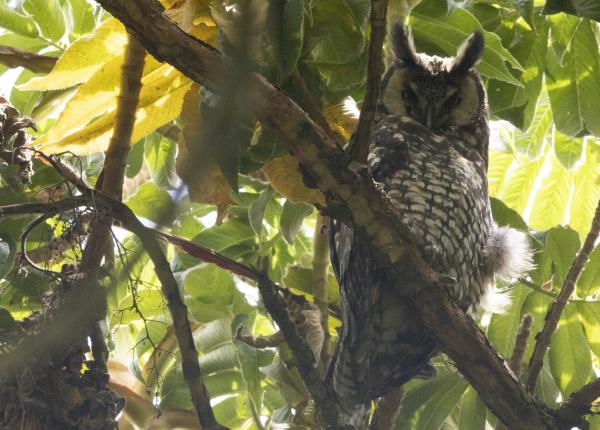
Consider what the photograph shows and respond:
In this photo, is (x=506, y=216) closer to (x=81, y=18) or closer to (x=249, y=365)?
(x=249, y=365)

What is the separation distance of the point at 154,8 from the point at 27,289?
1235 millimetres

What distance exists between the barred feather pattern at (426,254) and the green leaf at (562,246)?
28 centimetres

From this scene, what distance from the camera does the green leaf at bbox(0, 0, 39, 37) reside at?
2738 mm

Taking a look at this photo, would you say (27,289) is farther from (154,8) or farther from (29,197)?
(154,8)

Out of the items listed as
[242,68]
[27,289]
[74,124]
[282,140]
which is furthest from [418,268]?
[242,68]

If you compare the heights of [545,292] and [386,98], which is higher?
[386,98]

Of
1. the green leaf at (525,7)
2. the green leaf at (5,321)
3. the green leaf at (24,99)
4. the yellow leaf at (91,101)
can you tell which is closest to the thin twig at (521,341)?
the green leaf at (525,7)

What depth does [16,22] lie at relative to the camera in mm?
2750

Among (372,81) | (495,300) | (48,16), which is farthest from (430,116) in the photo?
(372,81)

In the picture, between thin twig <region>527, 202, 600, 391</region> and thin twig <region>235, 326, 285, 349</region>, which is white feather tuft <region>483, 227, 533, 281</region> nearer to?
thin twig <region>527, 202, 600, 391</region>

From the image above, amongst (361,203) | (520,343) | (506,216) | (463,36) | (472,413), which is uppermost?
(463,36)

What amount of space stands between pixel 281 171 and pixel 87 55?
2.09 feet

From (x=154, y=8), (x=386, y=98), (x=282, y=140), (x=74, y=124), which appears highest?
(x=386, y=98)

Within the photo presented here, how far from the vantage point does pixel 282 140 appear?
66.5 inches
